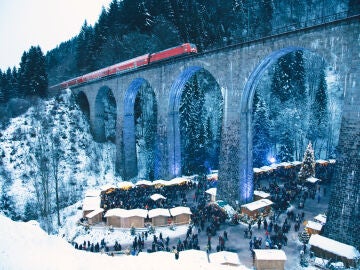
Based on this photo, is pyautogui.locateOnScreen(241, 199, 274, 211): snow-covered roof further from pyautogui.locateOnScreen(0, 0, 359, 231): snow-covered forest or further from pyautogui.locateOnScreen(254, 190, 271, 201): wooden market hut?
pyautogui.locateOnScreen(0, 0, 359, 231): snow-covered forest

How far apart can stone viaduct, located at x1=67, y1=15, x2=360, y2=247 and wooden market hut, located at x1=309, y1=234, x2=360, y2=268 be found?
72 cm

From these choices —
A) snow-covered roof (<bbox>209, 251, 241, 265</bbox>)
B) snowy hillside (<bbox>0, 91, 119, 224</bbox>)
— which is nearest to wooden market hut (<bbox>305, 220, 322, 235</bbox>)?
snow-covered roof (<bbox>209, 251, 241, 265</bbox>)

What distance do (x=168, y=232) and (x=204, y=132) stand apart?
21.8 m

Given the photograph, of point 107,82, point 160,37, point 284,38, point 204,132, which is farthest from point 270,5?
point 284,38

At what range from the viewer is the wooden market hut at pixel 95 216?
68.3ft

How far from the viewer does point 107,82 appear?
3825cm

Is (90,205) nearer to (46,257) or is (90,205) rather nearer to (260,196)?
(260,196)

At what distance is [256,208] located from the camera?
786 inches

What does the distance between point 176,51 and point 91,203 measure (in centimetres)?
1593

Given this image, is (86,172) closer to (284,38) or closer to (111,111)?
(111,111)

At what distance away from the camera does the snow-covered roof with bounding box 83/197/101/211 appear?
21.7m

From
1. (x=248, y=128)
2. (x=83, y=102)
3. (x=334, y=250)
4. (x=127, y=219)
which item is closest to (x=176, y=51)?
(x=248, y=128)

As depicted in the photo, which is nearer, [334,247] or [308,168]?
[334,247]

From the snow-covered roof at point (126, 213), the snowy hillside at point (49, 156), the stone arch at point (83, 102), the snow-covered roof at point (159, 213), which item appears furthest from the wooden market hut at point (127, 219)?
the stone arch at point (83, 102)
